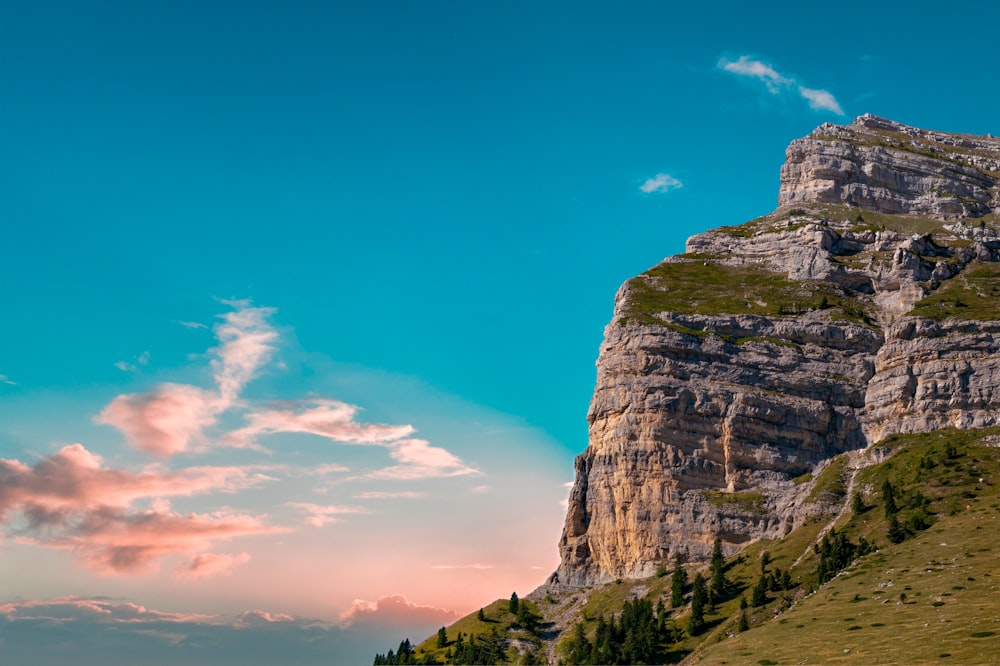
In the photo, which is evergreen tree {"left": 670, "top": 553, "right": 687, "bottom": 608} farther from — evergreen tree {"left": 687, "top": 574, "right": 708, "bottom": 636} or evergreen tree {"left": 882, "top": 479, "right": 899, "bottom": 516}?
evergreen tree {"left": 882, "top": 479, "right": 899, "bottom": 516}

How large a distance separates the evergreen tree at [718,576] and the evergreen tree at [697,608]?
5.13ft

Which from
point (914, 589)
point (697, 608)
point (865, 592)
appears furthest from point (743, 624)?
point (914, 589)

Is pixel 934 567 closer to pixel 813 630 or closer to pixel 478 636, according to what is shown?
pixel 813 630

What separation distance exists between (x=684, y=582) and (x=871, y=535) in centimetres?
3325

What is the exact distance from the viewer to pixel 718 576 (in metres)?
167

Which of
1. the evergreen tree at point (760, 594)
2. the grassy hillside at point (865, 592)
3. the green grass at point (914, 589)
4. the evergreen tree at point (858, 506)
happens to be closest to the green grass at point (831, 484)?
the grassy hillside at point (865, 592)

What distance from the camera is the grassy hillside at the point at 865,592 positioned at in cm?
10700

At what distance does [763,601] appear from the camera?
503ft

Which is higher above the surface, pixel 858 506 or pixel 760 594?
pixel 858 506

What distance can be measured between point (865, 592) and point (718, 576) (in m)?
37.2

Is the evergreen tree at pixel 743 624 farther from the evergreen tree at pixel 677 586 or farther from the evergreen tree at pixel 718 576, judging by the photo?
the evergreen tree at pixel 677 586

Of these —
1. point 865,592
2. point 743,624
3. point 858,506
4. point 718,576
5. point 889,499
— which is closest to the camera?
point 865,592

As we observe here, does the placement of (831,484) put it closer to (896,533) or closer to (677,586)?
(896,533)

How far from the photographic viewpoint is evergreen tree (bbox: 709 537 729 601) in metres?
165
